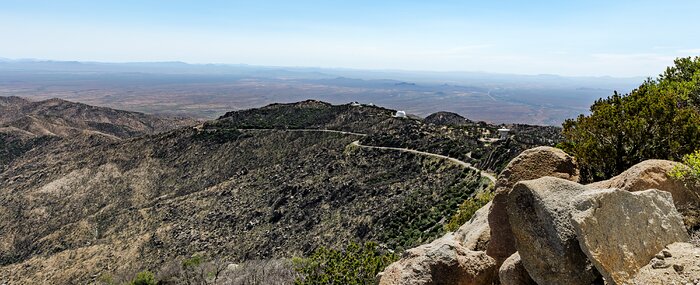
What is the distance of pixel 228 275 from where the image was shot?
39.5m

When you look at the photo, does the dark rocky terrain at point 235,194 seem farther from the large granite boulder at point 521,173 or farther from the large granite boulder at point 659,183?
the large granite boulder at point 659,183

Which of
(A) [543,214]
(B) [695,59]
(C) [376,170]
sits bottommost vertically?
(C) [376,170]

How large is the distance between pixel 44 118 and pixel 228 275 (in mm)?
162831

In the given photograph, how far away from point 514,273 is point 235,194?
61.5 m

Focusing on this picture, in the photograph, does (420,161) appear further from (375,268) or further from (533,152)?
(533,152)

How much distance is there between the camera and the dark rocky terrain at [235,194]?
51.5m

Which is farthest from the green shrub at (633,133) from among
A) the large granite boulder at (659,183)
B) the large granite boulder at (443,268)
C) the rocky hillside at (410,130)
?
the rocky hillside at (410,130)

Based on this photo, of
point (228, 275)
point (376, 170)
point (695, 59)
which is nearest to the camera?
point (695, 59)

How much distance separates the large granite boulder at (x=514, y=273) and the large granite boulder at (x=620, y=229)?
203 cm

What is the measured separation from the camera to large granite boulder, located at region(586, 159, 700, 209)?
40.7ft

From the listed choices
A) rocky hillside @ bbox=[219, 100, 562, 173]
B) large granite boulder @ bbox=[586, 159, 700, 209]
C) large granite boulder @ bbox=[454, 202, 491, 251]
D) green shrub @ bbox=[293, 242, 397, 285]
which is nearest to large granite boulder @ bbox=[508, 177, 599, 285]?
large granite boulder @ bbox=[586, 159, 700, 209]

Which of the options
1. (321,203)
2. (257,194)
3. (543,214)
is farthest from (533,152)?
(257,194)

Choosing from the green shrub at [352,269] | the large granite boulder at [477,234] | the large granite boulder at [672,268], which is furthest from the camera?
the green shrub at [352,269]

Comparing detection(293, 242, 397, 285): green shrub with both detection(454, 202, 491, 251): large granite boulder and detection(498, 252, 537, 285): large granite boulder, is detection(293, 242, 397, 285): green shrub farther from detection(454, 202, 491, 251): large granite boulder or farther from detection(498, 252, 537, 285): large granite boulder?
detection(498, 252, 537, 285): large granite boulder
